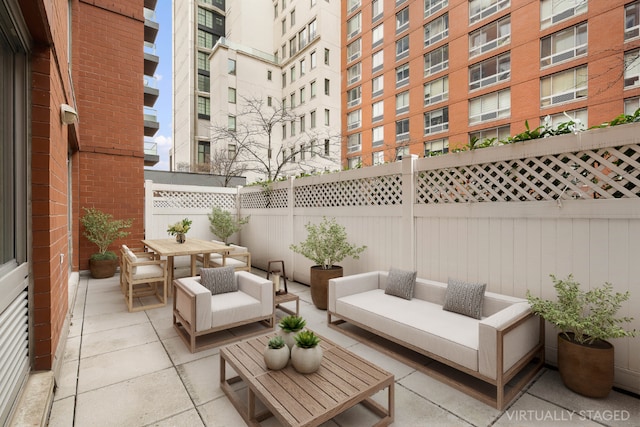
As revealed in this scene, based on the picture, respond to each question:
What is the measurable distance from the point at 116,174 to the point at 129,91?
187cm

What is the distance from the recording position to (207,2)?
→ 20.2 m

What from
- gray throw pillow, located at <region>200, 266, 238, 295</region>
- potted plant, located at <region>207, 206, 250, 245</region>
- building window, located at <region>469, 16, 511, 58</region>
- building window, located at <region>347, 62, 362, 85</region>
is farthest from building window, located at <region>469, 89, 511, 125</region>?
gray throw pillow, located at <region>200, 266, 238, 295</region>

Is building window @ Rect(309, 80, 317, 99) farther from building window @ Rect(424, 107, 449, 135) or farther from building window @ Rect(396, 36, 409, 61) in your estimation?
building window @ Rect(424, 107, 449, 135)

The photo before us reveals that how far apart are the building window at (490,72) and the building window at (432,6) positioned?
3.78 meters

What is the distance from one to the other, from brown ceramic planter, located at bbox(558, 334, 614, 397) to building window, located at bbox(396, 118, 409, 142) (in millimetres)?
16011

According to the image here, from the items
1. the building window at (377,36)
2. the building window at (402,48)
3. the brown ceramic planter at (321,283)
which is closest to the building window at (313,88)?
the building window at (377,36)

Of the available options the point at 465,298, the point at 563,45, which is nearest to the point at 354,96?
the point at 563,45

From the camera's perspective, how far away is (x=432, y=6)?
1531 centimetres

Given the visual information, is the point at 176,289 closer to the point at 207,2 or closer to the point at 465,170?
the point at 465,170

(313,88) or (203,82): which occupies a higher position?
(203,82)

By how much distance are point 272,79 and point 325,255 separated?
1860cm

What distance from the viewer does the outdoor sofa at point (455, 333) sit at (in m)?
2.20

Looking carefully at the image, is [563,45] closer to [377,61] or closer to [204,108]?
[377,61]

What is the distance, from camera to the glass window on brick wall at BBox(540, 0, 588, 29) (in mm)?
10920
